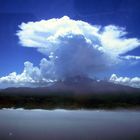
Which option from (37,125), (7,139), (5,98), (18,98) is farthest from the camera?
(37,125)

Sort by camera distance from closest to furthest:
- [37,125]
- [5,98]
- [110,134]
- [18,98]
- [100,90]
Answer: [5,98] → [18,98] → [100,90] → [110,134] → [37,125]

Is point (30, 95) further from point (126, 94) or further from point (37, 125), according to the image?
point (37, 125)

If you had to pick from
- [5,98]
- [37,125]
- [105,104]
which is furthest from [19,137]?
[37,125]

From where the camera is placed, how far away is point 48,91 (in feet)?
29.7

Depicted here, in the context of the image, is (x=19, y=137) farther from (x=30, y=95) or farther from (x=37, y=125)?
(x=37, y=125)

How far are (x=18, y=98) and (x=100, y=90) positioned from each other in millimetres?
2863

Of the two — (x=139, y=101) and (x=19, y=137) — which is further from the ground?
(x=139, y=101)

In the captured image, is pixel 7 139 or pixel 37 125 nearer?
pixel 7 139

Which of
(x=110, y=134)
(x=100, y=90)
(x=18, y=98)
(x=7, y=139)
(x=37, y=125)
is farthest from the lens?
(x=37, y=125)

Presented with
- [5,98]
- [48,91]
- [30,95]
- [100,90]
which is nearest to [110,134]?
[100,90]

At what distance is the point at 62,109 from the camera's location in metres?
9.42

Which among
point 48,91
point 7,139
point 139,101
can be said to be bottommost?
point 7,139

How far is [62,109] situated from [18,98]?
6.37 ft

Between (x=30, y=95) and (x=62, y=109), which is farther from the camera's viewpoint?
(x=62, y=109)
